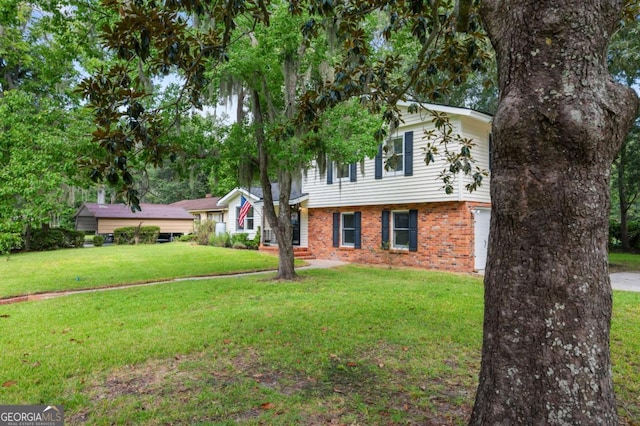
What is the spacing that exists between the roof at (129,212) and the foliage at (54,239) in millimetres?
5312

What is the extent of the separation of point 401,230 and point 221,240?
38.4 ft

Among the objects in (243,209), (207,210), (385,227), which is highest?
(207,210)

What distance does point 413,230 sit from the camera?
12750 mm

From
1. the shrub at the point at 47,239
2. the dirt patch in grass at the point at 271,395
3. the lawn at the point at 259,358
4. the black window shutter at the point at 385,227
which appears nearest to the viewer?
the dirt patch in grass at the point at 271,395

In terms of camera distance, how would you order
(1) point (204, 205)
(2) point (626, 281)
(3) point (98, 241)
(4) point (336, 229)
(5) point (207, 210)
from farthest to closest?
(1) point (204, 205)
(5) point (207, 210)
(3) point (98, 241)
(4) point (336, 229)
(2) point (626, 281)

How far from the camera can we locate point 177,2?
3.41 metres

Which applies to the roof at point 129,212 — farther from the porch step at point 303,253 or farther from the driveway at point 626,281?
the driveway at point 626,281

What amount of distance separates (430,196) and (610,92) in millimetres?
10306

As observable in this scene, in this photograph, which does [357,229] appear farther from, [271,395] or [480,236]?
[271,395]

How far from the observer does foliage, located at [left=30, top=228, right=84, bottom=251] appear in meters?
20.2

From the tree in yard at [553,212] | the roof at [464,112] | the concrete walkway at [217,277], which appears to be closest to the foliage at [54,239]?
the concrete walkway at [217,277]

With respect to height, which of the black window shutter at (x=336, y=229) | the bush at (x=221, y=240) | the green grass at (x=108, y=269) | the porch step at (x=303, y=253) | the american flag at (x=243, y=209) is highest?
the american flag at (x=243, y=209)

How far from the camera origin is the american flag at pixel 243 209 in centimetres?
2078

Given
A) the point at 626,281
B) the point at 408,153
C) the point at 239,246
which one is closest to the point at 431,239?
the point at 408,153
